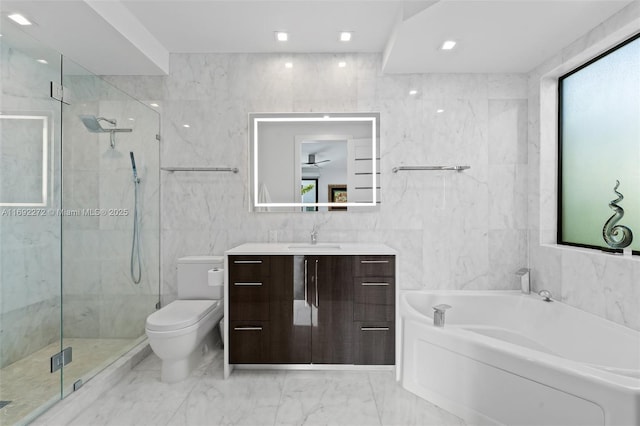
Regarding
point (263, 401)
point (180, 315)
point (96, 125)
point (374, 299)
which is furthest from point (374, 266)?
point (96, 125)

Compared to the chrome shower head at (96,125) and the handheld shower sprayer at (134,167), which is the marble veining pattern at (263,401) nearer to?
the handheld shower sprayer at (134,167)

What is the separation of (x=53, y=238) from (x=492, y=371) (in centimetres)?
256

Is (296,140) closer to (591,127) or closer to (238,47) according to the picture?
(238,47)

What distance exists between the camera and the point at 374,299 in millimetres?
2395

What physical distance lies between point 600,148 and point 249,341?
2807 mm

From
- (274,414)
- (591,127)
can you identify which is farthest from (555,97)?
(274,414)

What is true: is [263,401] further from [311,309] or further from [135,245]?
[135,245]

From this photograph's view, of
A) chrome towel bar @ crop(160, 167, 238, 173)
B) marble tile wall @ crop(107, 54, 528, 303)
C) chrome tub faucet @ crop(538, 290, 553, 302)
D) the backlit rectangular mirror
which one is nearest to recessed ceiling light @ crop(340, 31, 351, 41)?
marble tile wall @ crop(107, 54, 528, 303)

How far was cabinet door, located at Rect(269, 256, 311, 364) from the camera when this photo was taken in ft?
7.87

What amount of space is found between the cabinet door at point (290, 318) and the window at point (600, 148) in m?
1.99

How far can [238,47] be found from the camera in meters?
2.84

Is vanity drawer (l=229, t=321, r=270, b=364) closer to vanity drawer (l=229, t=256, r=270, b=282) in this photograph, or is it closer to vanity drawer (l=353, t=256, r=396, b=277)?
vanity drawer (l=229, t=256, r=270, b=282)

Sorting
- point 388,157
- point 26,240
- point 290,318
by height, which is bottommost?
point 290,318

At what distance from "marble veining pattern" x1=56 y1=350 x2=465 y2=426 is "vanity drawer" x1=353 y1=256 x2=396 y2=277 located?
0.72m
